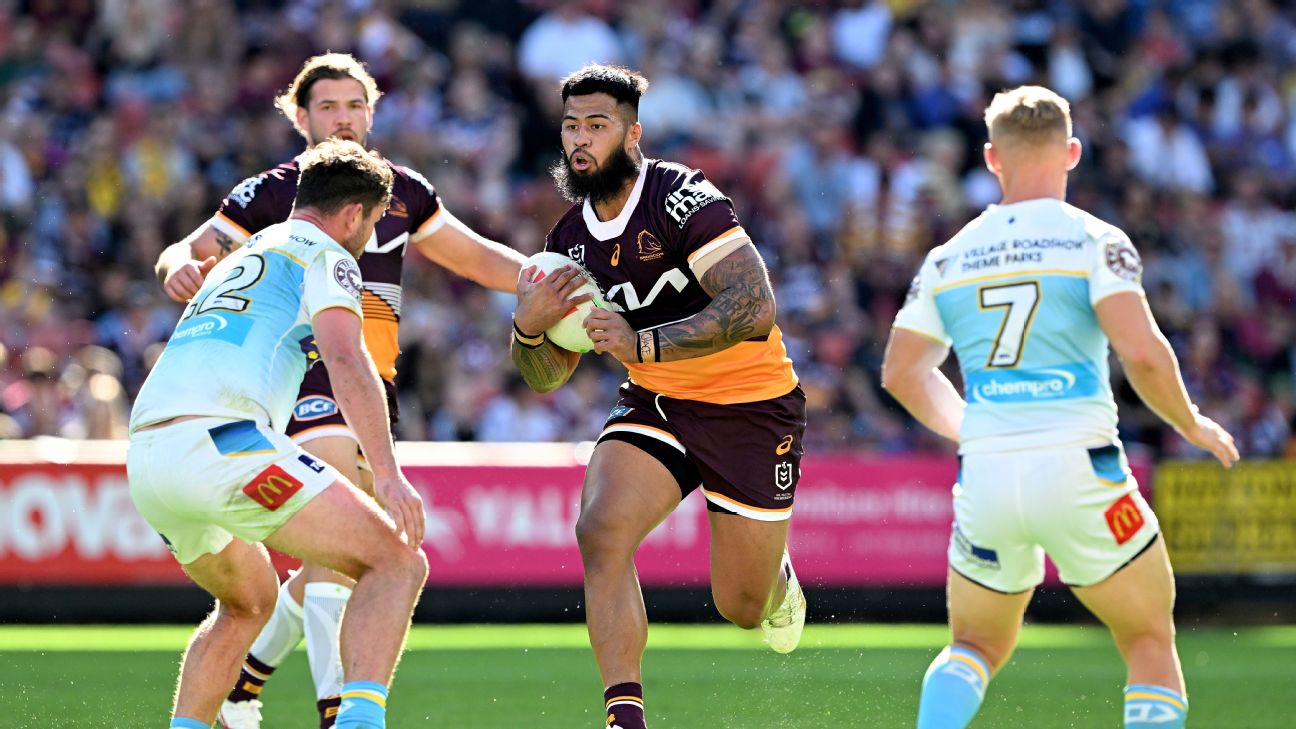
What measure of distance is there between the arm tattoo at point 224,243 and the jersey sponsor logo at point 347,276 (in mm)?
1737

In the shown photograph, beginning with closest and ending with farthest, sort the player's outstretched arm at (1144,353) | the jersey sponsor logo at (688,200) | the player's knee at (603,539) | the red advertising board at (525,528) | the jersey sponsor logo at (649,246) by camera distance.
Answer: the player's outstretched arm at (1144,353)
the player's knee at (603,539)
the jersey sponsor logo at (688,200)
the jersey sponsor logo at (649,246)
the red advertising board at (525,528)

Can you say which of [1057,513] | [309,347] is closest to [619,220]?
[309,347]

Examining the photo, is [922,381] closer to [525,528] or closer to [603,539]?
[603,539]

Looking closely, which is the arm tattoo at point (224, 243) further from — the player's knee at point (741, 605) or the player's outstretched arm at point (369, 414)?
the player's knee at point (741, 605)

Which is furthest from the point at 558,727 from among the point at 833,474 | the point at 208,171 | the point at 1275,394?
the point at 1275,394

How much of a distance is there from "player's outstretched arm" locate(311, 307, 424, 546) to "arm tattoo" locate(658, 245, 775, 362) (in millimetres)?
1337

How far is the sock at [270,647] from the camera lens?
288 inches

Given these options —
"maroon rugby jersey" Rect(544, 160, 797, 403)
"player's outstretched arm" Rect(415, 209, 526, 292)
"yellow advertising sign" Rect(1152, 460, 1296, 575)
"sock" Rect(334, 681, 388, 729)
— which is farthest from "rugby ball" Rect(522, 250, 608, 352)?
"yellow advertising sign" Rect(1152, 460, 1296, 575)

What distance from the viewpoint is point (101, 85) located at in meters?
17.5

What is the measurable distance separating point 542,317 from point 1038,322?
227 cm

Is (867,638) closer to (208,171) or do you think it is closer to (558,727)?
(558,727)

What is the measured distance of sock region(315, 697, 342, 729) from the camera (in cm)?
668

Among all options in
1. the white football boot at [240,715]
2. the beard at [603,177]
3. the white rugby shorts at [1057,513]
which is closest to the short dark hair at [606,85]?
the beard at [603,177]

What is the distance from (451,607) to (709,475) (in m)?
6.53
